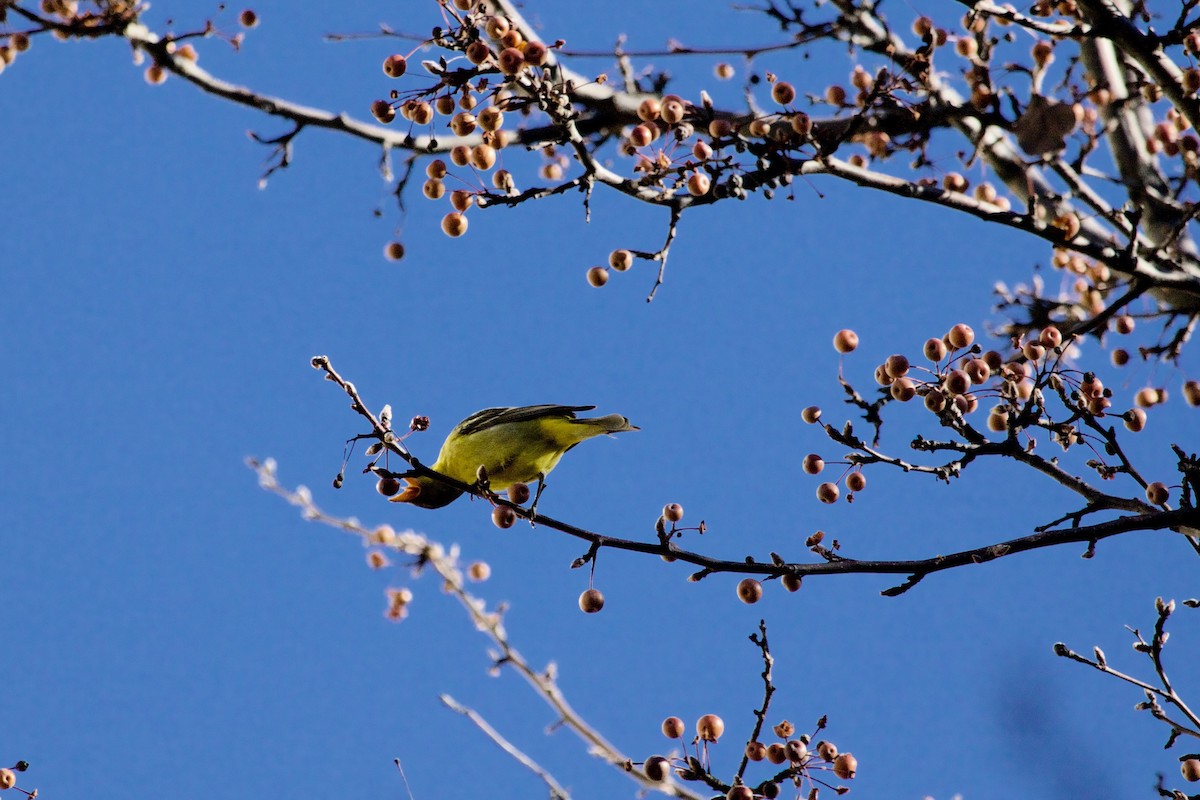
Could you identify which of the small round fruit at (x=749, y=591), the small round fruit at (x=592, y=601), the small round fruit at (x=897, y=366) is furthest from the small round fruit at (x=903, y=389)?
the small round fruit at (x=592, y=601)

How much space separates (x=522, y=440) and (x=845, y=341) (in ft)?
5.11

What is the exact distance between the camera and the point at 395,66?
392 cm

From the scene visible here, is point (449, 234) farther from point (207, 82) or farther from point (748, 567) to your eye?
point (748, 567)

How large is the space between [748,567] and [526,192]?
1482 mm

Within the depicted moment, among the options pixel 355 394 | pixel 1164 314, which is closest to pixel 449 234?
pixel 355 394

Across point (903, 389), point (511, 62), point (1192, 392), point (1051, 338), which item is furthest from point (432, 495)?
point (1192, 392)

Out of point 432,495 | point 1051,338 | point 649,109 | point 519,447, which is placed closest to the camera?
point 1051,338

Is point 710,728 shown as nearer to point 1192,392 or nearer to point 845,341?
point 845,341

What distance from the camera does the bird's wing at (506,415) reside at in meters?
4.62

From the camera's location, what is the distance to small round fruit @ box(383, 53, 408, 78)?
391cm

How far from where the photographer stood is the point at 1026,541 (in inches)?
105

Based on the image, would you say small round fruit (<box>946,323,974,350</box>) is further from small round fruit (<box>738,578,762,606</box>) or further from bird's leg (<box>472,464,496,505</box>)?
bird's leg (<box>472,464,496,505</box>)

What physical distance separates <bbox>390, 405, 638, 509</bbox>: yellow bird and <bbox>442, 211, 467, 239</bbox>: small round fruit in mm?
940

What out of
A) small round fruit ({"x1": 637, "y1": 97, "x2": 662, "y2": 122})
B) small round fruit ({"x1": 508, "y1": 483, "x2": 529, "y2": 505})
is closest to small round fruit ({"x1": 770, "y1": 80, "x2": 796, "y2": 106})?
small round fruit ({"x1": 637, "y1": 97, "x2": 662, "y2": 122})
